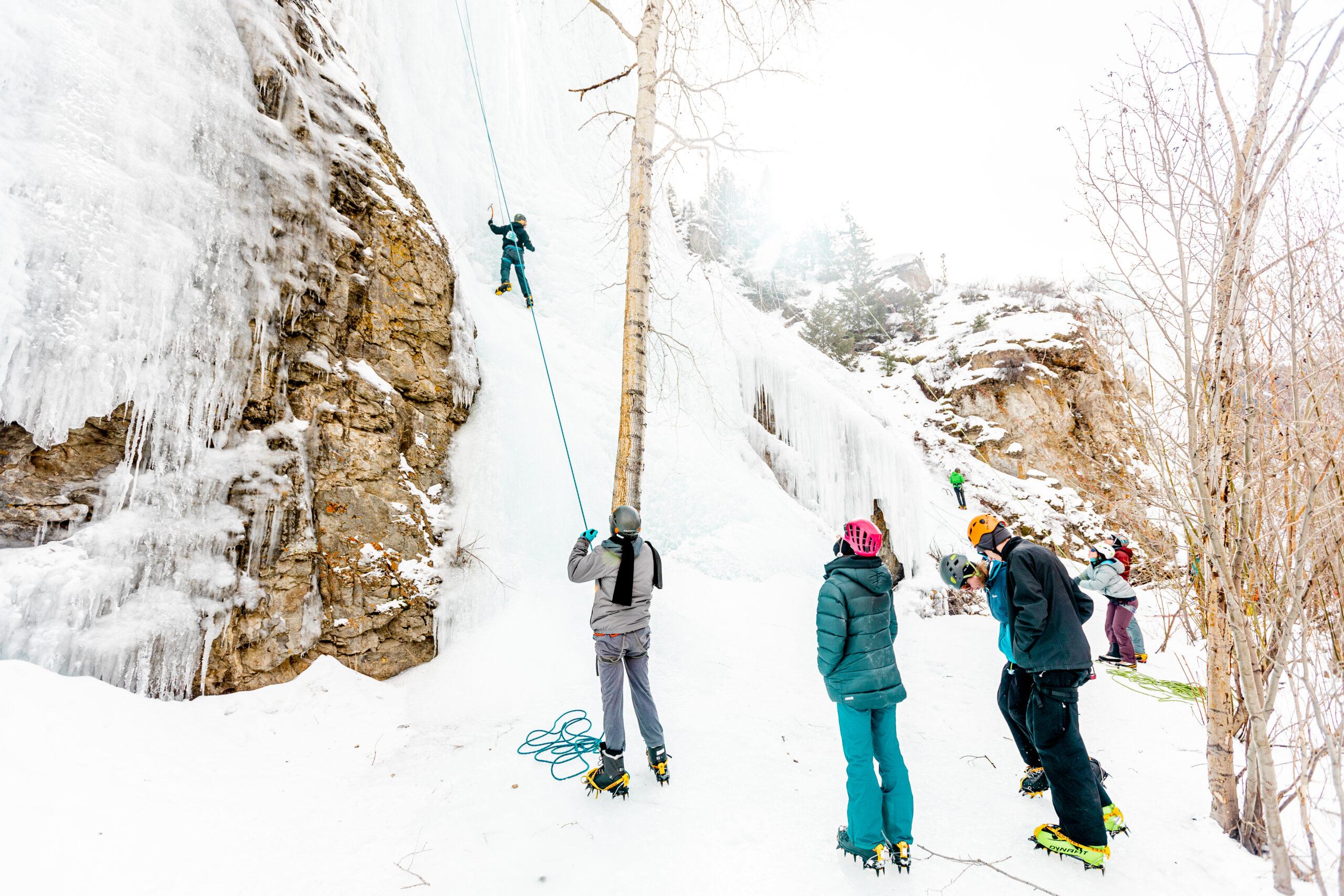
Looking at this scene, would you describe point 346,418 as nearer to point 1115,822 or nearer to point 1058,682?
point 1058,682

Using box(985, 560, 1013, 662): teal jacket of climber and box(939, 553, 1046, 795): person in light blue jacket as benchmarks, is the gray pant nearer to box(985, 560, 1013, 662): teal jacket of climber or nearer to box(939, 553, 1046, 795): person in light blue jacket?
box(939, 553, 1046, 795): person in light blue jacket

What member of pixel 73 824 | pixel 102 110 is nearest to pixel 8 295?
pixel 102 110

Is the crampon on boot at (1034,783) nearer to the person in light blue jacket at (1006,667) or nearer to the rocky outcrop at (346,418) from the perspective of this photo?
the person in light blue jacket at (1006,667)

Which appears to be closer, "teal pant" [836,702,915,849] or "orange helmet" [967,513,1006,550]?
"teal pant" [836,702,915,849]

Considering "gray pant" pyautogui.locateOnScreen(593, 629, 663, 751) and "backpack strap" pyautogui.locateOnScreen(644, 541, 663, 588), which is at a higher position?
"backpack strap" pyautogui.locateOnScreen(644, 541, 663, 588)

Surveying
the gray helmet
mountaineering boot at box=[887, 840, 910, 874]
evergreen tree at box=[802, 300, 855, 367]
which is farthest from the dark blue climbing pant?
evergreen tree at box=[802, 300, 855, 367]

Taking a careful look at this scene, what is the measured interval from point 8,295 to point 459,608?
3.25m

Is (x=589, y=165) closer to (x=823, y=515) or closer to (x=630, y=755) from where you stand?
(x=823, y=515)

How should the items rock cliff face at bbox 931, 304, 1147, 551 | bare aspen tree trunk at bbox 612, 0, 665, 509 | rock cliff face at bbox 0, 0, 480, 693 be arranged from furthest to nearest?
rock cliff face at bbox 931, 304, 1147, 551 → bare aspen tree trunk at bbox 612, 0, 665, 509 → rock cliff face at bbox 0, 0, 480, 693

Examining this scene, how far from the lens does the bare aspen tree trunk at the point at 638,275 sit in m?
3.99

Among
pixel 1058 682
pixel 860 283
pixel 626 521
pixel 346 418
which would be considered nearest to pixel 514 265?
pixel 346 418

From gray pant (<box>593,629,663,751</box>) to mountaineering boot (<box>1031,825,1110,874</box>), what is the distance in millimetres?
1743

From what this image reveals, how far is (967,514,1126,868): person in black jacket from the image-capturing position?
7.32 ft

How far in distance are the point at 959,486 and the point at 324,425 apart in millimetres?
10377
